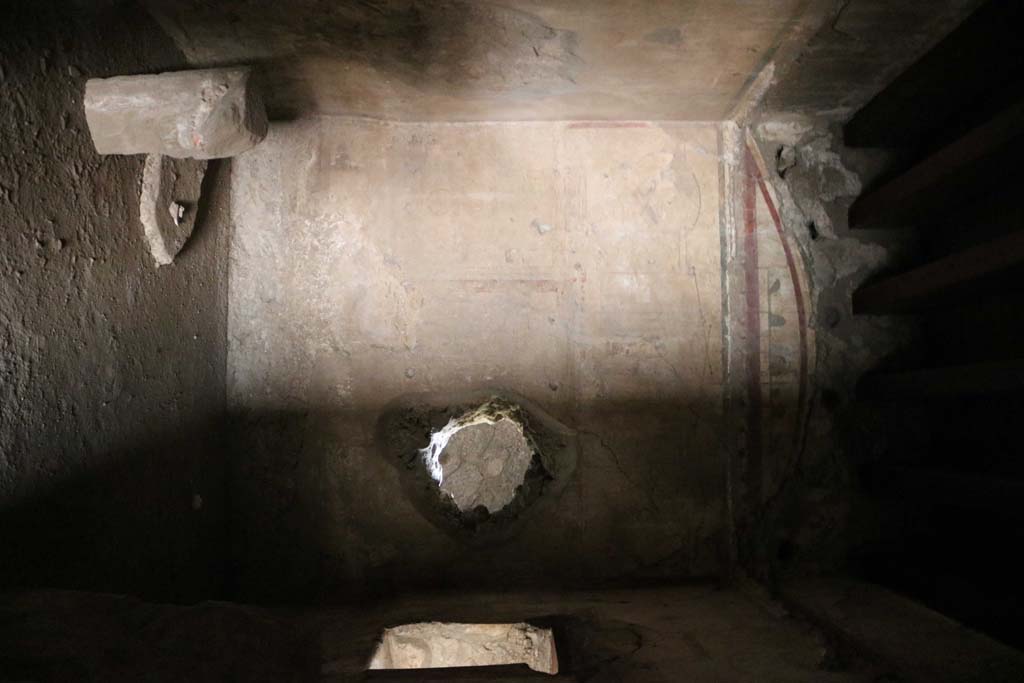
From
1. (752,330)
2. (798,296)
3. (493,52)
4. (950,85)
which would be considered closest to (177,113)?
(493,52)

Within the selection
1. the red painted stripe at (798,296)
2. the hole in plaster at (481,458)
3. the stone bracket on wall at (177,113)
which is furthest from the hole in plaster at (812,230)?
the stone bracket on wall at (177,113)

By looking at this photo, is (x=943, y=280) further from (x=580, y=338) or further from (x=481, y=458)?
(x=481, y=458)

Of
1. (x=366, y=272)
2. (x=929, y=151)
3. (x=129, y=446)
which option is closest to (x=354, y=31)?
(x=366, y=272)

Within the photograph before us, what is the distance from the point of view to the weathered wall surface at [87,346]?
75.1 inches

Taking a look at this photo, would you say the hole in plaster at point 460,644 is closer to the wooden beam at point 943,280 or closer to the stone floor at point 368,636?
the stone floor at point 368,636

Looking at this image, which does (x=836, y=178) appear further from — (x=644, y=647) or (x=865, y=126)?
(x=644, y=647)

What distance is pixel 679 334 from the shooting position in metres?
3.38

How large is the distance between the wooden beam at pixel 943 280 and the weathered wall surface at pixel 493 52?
3.53 feet

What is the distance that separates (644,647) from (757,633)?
49cm

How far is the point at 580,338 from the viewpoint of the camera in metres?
3.35

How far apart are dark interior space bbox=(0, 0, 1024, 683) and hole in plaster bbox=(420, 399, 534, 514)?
2cm

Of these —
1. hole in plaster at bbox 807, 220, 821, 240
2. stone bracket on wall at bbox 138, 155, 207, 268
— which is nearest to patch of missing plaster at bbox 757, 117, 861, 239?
hole in plaster at bbox 807, 220, 821, 240

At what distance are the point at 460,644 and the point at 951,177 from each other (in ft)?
9.03

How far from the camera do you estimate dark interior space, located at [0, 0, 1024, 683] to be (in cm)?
261
